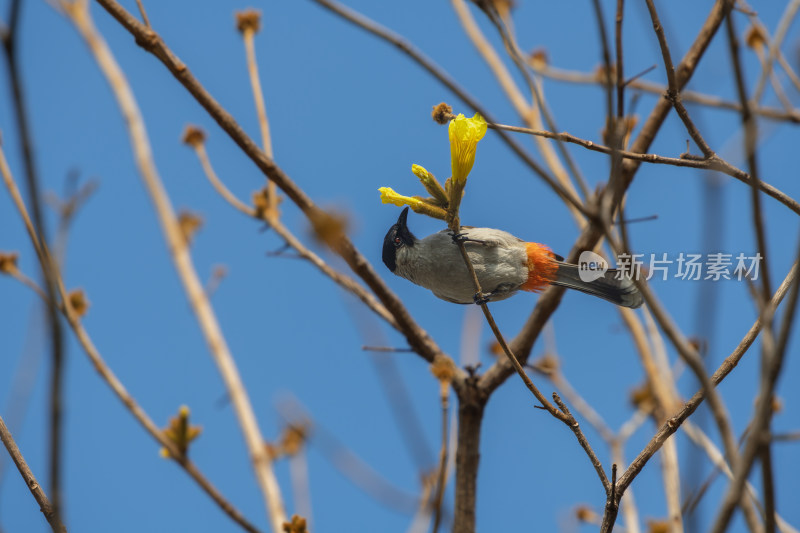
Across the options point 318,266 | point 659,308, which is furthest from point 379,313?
point 659,308

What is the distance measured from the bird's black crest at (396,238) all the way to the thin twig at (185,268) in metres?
1.77

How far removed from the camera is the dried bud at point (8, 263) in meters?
4.48

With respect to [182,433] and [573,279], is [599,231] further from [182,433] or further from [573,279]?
[182,433]

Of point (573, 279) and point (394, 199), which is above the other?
point (573, 279)

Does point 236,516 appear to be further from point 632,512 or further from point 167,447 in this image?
point 632,512

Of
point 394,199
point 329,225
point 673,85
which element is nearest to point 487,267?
point 329,225

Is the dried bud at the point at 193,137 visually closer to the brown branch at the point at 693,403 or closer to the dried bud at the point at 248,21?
the dried bud at the point at 248,21

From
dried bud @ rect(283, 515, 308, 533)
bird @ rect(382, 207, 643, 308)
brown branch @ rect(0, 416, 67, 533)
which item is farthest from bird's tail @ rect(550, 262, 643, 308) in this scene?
brown branch @ rect(0, 416, 67, 533)

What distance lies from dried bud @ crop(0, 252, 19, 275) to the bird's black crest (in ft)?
7.35

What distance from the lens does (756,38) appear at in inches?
201

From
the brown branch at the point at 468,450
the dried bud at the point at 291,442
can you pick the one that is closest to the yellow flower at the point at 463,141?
the brown branch at the point at 468,450

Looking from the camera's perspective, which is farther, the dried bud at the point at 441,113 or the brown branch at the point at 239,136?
the brown branch at the point at 239,136

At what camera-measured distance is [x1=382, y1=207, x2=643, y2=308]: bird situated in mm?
4043

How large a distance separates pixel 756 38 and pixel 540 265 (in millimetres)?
2383
